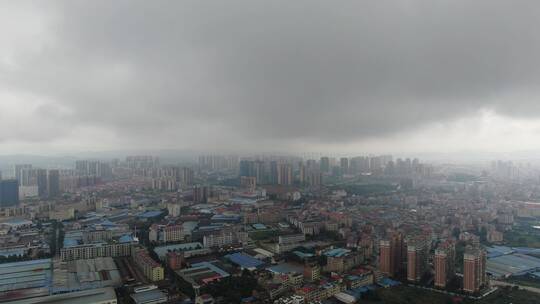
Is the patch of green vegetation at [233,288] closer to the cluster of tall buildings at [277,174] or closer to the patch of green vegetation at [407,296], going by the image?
the patch of green vegetation at [407,296]

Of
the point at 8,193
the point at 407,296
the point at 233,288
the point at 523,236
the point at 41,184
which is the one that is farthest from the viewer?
the point at 41,184

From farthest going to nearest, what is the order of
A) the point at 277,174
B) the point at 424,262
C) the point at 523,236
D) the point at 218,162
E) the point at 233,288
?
the point at 218,162, the point at 277,174, the point at 523,236, the point at 424,262, the point at 233,288

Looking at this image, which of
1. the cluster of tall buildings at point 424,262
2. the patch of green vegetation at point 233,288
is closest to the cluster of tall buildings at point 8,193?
the patch of green vegetation at point 233,288

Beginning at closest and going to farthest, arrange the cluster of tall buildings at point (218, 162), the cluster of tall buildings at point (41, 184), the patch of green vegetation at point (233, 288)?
the patch of green vegetation at point (233, 288) → the cluster of tall buildings at point (41, 184) → the cluster of tall buildings at point (218, 162)

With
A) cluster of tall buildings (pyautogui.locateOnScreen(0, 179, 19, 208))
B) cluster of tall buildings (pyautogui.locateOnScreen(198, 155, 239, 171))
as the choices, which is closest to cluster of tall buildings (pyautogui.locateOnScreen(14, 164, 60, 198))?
cluster of tall buildings (pyautogui.locateOnScreen(0, 179, 19, 208))

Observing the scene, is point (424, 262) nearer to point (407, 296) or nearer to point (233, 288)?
point (407, 296)

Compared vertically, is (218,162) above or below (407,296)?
above

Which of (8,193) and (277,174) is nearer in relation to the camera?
(8,193)

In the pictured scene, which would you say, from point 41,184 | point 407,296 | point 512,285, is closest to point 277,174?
point 41,184

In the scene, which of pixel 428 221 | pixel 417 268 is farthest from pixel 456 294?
pixel 428 221

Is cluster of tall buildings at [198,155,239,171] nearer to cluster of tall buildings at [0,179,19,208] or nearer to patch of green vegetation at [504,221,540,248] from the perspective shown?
cluster of tall buildings at [0,179,19,208]
